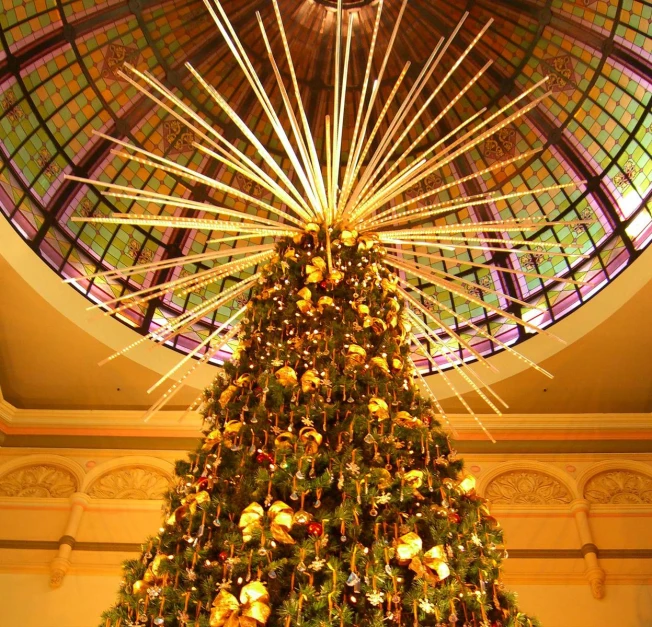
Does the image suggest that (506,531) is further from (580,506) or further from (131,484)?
(131,484)

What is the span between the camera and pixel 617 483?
9852 mm

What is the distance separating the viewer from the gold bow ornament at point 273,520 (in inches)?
115

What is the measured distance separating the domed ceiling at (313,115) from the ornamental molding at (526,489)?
2.17m

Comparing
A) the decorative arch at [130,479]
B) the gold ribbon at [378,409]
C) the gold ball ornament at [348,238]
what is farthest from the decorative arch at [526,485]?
the gold ribbon at [378,409]

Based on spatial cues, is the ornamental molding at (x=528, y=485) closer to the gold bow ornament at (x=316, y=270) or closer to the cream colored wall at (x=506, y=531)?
the cream colored wall at (x=506, y=531)

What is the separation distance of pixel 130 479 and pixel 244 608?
312 inches

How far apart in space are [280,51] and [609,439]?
28.8 ft

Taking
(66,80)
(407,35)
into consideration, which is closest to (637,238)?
(407,35)

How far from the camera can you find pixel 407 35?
39.7 feet

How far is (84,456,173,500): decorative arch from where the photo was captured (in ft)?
32.1

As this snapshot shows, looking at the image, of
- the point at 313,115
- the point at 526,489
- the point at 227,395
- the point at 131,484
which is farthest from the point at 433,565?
A: the point at 313,115

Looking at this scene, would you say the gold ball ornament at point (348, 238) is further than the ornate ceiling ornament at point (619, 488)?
No

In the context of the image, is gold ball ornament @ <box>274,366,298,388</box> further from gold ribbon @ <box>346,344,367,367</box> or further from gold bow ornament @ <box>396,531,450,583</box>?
gold bow ornament @ <box>396,531,450,583</box>

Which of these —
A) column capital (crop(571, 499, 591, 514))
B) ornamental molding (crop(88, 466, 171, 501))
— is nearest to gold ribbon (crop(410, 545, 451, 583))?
column capital (crop(571, 499, 591, 514))
